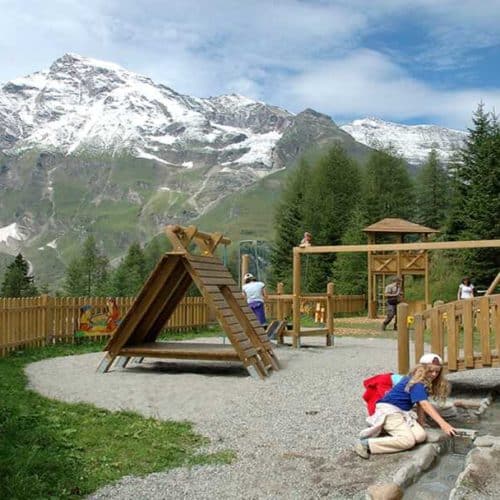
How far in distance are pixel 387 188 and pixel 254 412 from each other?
53.6 metres

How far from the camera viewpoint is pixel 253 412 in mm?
8953

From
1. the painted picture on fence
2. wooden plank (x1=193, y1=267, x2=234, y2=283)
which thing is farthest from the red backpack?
the painted picture on fence

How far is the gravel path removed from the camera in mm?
5837

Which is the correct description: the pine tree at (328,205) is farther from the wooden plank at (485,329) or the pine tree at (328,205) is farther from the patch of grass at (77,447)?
the patch of grass at (77,447)

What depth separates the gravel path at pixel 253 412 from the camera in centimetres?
584

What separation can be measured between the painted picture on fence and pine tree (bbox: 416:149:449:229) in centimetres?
4176

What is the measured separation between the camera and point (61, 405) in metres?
9.04

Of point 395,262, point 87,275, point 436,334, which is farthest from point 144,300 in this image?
point 87,275

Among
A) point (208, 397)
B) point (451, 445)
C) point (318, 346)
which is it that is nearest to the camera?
point (451, 445)

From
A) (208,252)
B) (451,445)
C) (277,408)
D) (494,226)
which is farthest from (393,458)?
(494,226)

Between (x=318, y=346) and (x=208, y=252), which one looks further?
(x=318, y=346)

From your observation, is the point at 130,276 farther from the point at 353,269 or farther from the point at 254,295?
the point at 254,295

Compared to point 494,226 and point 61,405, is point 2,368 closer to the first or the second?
point 61,405

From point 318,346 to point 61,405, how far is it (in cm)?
1049
